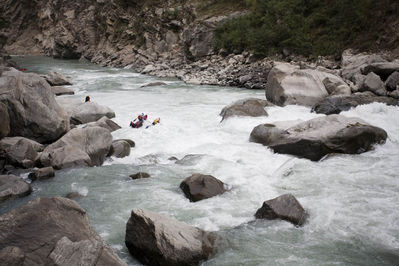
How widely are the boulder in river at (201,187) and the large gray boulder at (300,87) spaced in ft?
26.5

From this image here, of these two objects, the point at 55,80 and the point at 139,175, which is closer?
the point at 139,175

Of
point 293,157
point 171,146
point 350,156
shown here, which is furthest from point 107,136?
point 350,156

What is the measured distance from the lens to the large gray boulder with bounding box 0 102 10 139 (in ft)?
31.6

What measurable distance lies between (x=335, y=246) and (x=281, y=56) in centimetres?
2185

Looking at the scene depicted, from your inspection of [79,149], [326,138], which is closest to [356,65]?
[326,138]

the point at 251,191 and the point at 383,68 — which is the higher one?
the point at 383,68

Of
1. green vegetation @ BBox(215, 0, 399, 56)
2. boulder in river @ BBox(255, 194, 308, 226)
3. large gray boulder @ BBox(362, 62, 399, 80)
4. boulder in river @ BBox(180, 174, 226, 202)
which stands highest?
green vegetation @ BBox(215, 0, 399, 56)

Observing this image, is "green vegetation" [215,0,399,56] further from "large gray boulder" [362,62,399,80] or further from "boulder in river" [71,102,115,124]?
"boulder in river" [71,102,115,124]

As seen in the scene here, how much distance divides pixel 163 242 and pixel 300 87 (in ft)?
38.0

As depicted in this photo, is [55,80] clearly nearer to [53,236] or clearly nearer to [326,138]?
[326,138]

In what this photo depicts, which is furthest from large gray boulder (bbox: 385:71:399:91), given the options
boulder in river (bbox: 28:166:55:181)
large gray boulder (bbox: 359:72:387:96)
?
boulder in river (bbox: 28:166:55:181)

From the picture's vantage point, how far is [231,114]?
13.1 metres

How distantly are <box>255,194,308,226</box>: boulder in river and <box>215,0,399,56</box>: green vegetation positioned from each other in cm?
1913

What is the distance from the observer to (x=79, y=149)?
9.46 meters
